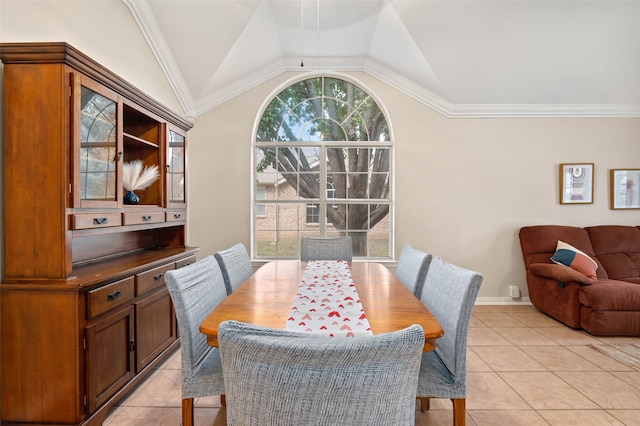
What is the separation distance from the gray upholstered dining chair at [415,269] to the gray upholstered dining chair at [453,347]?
0.42m

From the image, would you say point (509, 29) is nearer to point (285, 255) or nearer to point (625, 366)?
point (625, 366)

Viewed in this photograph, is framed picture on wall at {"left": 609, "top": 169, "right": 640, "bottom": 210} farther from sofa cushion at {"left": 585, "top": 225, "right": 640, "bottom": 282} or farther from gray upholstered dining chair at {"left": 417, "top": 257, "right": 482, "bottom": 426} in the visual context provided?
gray upholstered dining chair at {"left": 417, "top": 257, "right": 482, "bottom": 426}

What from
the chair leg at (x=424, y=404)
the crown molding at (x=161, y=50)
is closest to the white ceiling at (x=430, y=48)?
the crown molding at (x=161, y=50)

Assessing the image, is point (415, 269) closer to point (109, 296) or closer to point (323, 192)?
point (109, 296)

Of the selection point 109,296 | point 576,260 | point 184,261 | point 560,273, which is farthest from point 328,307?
point 576,260

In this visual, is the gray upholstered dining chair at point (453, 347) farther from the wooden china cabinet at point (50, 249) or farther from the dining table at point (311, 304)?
the wooden china cabinet at point (50, 249)

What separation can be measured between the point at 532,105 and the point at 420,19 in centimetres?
185

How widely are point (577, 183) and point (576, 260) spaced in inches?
42.7

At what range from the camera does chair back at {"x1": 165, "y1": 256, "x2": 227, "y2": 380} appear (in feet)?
4.50

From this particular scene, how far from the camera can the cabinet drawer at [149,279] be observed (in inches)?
81.7

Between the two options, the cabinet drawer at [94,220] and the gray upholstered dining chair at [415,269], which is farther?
the gray upholstered dining chair at [415,269]

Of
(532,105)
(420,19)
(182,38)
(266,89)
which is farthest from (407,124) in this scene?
(182,38)

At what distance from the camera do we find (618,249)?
11.9ft

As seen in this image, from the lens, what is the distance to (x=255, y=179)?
160 inches
